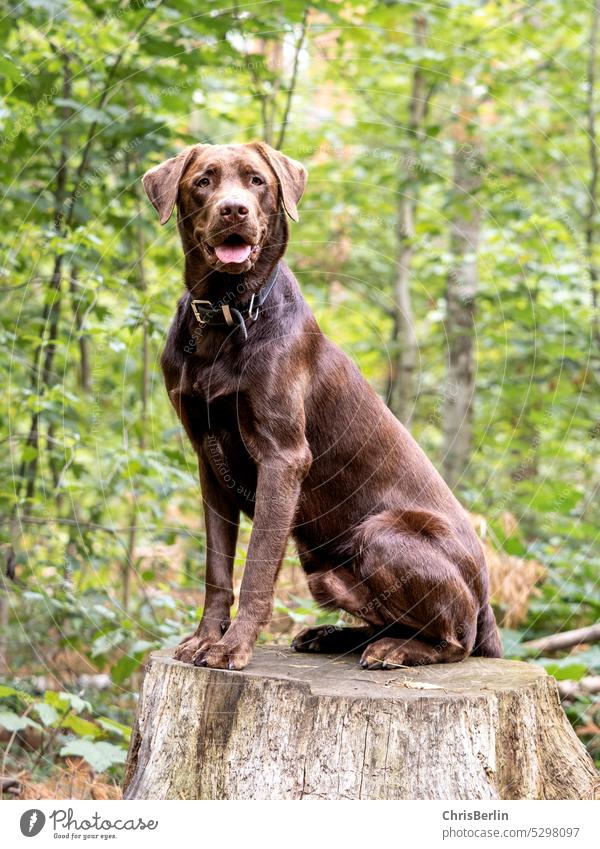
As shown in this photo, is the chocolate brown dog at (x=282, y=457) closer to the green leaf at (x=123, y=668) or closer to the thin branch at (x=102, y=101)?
the green leaf at (x=123, y=668)

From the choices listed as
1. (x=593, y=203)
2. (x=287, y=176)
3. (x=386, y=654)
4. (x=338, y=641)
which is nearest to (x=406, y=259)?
(x=593, y=203)

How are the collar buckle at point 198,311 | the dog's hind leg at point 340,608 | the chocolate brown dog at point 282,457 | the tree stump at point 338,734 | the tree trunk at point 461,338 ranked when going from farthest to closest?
1. the tree trunk at point 461,338
2. the dog's hind leg at point 340,608
3. the collar buckle at point 198,311
4. the chocolate brown dog at point 282,457
5. the tree stump at point 338,734

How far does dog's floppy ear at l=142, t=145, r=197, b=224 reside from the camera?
12.1ft

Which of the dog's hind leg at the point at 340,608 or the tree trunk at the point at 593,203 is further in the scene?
the tree trunk at the point at 593,203

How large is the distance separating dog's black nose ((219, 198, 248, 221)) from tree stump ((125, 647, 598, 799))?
1.75 m

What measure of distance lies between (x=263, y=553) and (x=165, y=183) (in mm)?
1600

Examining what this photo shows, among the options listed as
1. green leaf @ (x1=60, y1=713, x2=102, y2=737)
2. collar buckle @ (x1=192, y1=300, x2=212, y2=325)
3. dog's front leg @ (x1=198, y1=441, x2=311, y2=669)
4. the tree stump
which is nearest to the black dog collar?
collar buckle @ (x1=192, y1=300, x2=212, y2=325)

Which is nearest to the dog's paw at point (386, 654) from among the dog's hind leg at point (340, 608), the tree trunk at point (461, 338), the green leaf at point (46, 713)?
the dog's hind leg at point (340, 608)

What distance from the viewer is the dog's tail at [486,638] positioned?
4148 mm

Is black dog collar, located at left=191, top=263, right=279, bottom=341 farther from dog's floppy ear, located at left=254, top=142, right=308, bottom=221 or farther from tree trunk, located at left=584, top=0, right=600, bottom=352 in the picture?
tree trunk, located at left=584, top=0, right=600, bottom=352

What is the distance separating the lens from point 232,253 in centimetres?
354

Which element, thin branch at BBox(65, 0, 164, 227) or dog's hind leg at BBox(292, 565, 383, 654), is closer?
dog's hind leg at BBox(292, 565, 383, 654)
